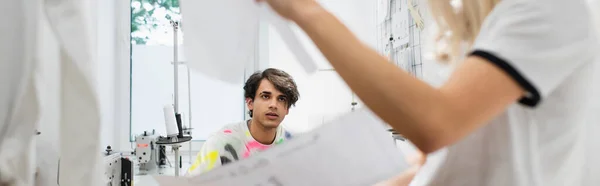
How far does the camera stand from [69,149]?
40 centimetres

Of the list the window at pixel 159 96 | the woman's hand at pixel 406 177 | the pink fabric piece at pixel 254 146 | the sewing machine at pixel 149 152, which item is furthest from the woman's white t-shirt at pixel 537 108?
the sewing machine at pixel 149 152

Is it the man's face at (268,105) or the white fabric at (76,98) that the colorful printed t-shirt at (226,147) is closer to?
the man's face at (268,105)

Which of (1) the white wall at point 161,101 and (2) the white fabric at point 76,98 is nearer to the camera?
(2) the white fabric at point 76,98

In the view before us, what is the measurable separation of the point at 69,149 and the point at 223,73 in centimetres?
17

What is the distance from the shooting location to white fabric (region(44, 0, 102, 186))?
0.39 meters

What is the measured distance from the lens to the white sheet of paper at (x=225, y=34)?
1.48 feet

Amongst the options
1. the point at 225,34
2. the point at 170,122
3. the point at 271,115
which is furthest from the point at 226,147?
the point at 225,34

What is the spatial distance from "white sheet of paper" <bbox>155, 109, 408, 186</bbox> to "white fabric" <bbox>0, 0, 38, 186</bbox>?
138mm

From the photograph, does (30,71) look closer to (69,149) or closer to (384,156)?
(69,149)

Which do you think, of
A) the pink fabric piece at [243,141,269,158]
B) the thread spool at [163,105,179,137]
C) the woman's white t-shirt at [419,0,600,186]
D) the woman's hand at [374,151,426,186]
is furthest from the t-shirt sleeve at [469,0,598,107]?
the thread spool at [163,105,179,137]

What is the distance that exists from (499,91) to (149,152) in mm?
1876

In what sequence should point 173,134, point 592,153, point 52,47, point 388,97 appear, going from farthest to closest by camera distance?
point 173,134
point 52,47
point 592,153
point 388,97

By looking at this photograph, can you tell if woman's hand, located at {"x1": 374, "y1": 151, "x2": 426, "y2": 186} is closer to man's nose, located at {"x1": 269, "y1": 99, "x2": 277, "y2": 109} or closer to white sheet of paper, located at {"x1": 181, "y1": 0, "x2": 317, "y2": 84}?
white sheet of paper, located at {"x1": 181, "y1": 0, "x2": 317, "y2": 84}

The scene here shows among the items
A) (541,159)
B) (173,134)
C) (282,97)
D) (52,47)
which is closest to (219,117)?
(173,134)
